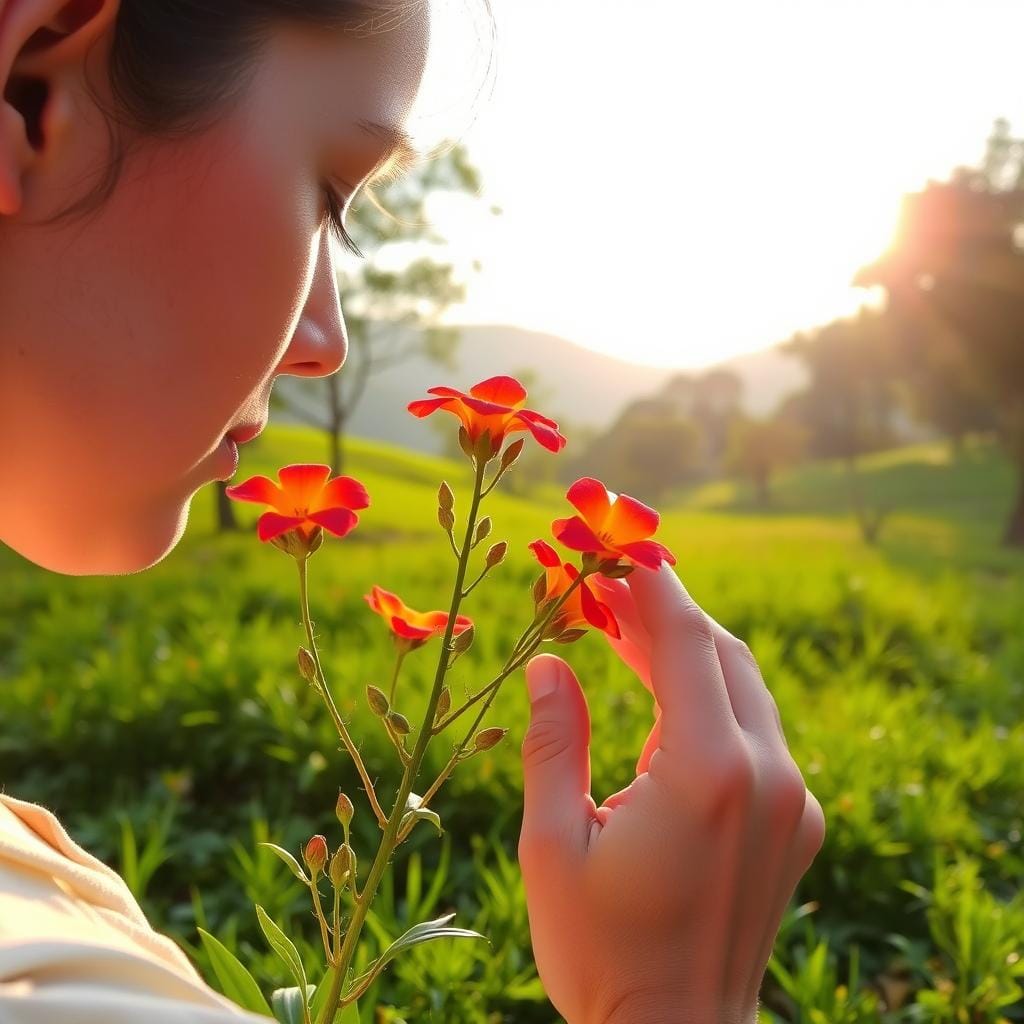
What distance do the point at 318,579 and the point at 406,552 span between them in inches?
78.4

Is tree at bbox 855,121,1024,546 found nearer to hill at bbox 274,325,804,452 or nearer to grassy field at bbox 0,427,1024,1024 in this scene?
grassy field at bbox 0,427,1024,1024

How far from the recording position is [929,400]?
26.5m

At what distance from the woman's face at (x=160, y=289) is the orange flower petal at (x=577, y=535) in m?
0.31

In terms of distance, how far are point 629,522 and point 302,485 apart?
29 centimetres

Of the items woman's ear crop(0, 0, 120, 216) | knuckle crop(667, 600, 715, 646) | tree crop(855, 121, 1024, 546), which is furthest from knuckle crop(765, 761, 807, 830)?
tree crop(855, 121, 1024, 546)

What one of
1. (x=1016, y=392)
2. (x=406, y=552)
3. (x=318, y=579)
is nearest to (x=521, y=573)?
(x=318, y=579)

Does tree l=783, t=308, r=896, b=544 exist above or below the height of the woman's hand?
below

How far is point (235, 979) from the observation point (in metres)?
1.24

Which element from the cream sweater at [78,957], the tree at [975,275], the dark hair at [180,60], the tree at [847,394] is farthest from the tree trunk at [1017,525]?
the cream sweater at [78,957]

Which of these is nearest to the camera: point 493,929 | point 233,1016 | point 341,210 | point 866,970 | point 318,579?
point 233,1016

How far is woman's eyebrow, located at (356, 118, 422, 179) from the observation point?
Result: 0.91 meters

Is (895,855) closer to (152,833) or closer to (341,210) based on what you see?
(152,833)

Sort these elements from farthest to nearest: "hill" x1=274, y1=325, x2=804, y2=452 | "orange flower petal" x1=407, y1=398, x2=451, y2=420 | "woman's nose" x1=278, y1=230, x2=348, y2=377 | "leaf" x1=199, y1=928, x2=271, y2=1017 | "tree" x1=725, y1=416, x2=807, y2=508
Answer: "hill" x1=274, y1=325, x2=804, y2=452 → "tree" x1=725, y1=416, x2=807, y2=508 → "leaf" x1=199, y1=928, x2=271, y2=1017 → "woman's nose" x1=278, y1=230, x2=348, y2=377 → "orange flower petal" x1=407, y1=398, x2=451, y2=420

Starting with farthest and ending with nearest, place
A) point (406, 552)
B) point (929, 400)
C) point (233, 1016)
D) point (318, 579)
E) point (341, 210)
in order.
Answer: point (929, 400) → point (406, 552) → point (318, 579) → point (341, 210) → point (233, 1016)
